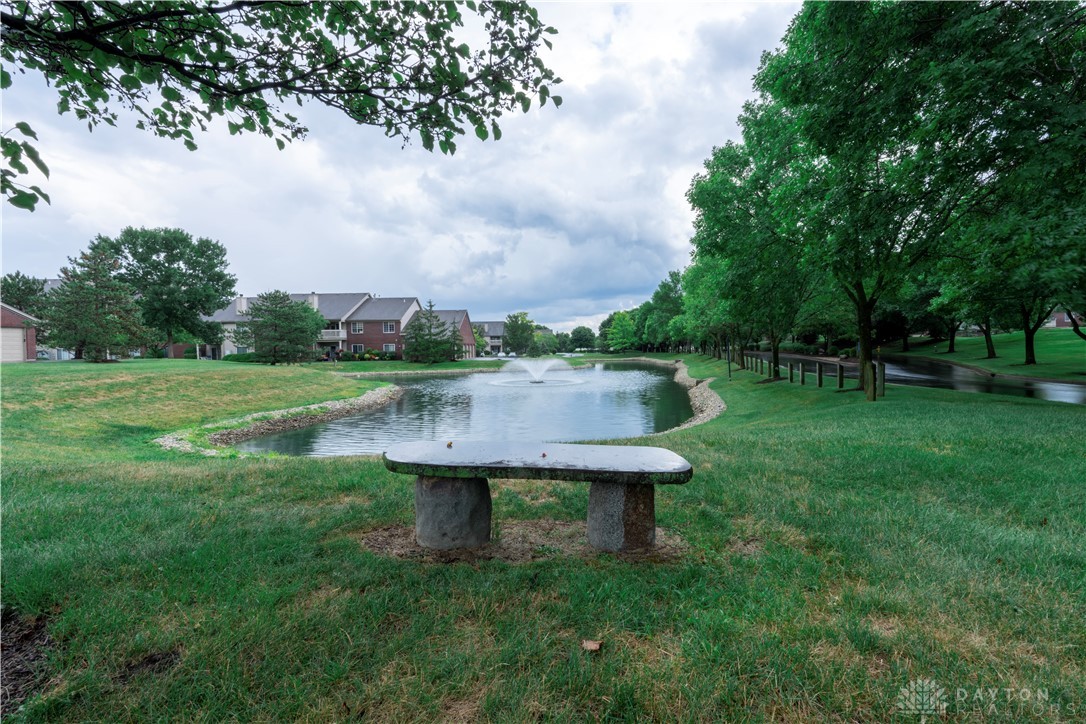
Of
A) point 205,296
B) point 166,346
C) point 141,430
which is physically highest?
point 205,296

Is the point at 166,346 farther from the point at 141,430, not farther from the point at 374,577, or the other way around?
the point at 374,577

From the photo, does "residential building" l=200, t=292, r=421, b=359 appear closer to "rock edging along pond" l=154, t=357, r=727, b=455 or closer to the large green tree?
"rock edging along pond" l=154, t=357, r=727, b=455

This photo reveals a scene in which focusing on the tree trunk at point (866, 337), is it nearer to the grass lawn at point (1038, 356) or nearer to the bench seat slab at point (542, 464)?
the grass lawn at point (1038, 356)

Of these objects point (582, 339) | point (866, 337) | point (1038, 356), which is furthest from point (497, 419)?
point (582, 339)

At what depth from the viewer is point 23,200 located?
2.58m

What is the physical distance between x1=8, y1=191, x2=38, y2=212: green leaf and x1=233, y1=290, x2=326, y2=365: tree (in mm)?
46901

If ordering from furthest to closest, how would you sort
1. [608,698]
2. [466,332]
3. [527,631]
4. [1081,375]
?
[466,332]
[1081,375]
[527,631]
[608,698]

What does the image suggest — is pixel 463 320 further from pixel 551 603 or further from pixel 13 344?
pixel 551 603

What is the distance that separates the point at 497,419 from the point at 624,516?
53.9 feet

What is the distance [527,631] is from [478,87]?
14.0 ft

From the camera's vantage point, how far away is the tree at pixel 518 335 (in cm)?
8781

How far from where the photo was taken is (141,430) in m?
15.2

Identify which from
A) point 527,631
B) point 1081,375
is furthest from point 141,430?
point 1081,375

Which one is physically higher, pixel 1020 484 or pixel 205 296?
pixel 205 296
